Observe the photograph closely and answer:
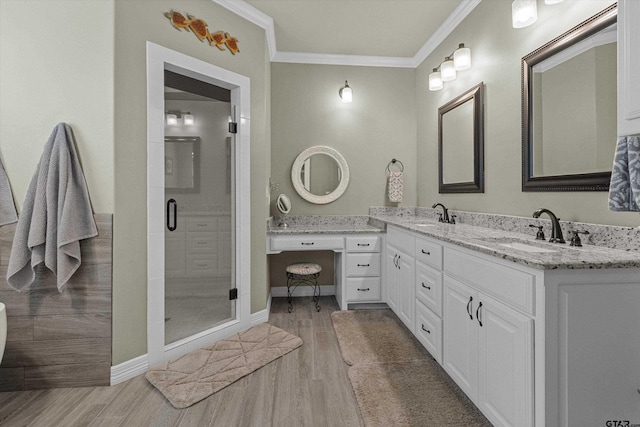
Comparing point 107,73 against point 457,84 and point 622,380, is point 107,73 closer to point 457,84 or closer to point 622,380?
point 457,84

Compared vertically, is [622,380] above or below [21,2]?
below

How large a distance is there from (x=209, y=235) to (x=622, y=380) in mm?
2771

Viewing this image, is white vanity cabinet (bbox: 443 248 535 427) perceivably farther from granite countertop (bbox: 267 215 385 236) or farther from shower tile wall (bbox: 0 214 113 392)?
shower tile wall (bbox: 0 214 113 392)

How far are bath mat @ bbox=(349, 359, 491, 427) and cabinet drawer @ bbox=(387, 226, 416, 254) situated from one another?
0.80 m

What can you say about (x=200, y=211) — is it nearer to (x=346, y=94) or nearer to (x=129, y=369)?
(x=129, y=369)

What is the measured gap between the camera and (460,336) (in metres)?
1.76

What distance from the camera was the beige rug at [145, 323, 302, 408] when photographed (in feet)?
6.32

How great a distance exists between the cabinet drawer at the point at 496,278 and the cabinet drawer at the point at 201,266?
2044 millimetres

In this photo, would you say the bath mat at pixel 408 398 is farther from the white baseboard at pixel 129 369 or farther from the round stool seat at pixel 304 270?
the white baseboard at pixel 129 369

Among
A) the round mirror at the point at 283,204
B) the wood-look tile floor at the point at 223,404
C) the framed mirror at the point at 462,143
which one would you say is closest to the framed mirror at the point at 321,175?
the round mirror at the point at 283,204

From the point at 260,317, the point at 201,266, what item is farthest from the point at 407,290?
the point at 201,266

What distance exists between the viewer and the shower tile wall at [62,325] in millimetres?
1908

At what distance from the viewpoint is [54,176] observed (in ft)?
6.03

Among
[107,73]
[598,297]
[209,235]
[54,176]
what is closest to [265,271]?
[209,235]
